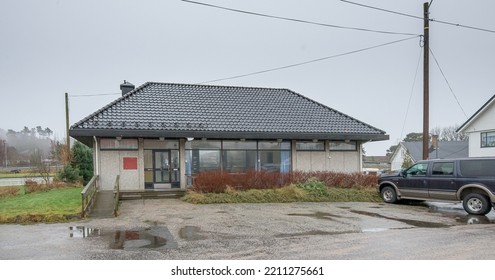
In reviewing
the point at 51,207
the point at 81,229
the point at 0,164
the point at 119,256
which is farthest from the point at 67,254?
the point at 51,207

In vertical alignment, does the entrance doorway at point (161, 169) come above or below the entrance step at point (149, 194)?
above

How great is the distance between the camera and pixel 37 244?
23.5 ft

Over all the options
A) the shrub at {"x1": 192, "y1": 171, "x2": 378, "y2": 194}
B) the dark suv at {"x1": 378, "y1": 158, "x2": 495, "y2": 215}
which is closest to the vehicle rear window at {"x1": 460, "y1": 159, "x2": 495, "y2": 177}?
the dark suv at {"x1": 378, "y1": 158, "x2": 495, "y2": 215}

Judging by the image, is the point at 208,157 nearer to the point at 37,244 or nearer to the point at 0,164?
the point at 0,164

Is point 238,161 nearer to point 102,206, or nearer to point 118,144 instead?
point 118,144

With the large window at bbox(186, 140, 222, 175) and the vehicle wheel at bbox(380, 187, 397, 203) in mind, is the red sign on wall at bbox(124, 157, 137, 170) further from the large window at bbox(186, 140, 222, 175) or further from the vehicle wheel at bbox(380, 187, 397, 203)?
the vehicle wheel at bbox(380, 187, 397, 203)

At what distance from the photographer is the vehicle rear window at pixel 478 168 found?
11.3m

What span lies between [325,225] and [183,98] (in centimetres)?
1269

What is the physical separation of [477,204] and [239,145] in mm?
10358

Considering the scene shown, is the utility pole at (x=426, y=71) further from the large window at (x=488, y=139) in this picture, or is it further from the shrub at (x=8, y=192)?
the shrub at (x=8, y=192)

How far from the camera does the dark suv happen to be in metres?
11.3

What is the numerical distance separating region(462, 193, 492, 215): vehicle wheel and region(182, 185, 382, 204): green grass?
3678 millimetres

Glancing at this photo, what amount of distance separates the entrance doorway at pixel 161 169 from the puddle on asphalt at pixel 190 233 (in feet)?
26.5

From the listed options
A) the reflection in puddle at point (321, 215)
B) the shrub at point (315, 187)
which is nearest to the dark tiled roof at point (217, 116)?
the shrub at point (315, 187)
